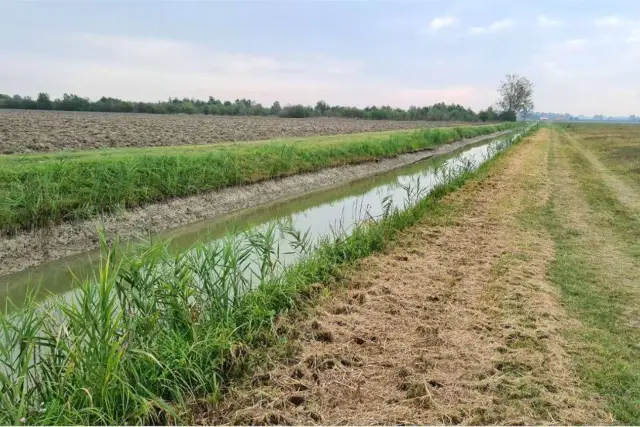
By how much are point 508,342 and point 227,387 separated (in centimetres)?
271

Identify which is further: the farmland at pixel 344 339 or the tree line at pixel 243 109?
the tree line at pixel 243 109

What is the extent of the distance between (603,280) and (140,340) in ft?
18.8

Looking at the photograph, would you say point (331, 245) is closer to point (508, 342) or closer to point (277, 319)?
point (277, 319)

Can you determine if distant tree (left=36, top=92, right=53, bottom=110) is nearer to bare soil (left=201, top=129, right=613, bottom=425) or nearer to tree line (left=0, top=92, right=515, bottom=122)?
tree line (left=0, top=92, right=515, bottom=122)

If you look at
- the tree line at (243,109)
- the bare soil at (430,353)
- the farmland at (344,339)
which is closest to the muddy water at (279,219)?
the farmland at (344,339)

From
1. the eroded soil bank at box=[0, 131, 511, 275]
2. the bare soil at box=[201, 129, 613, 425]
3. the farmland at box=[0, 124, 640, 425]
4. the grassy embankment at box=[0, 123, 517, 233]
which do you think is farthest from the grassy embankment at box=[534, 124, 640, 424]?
the grassy embankment at box=[0, 123, 517, 233]

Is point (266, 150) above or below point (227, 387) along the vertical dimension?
above

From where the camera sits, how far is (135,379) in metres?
3.39

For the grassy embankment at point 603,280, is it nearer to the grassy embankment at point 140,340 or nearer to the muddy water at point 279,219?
the grassy embankment at point 140,340

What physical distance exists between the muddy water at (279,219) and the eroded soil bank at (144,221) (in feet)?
0.76

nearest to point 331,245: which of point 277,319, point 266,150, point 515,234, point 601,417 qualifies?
point 277,319

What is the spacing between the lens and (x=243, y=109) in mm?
82812

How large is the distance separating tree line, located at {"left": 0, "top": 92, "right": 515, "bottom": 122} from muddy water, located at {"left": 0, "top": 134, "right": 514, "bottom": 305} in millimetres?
62964

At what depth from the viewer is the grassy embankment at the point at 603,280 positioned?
3.69 meters
